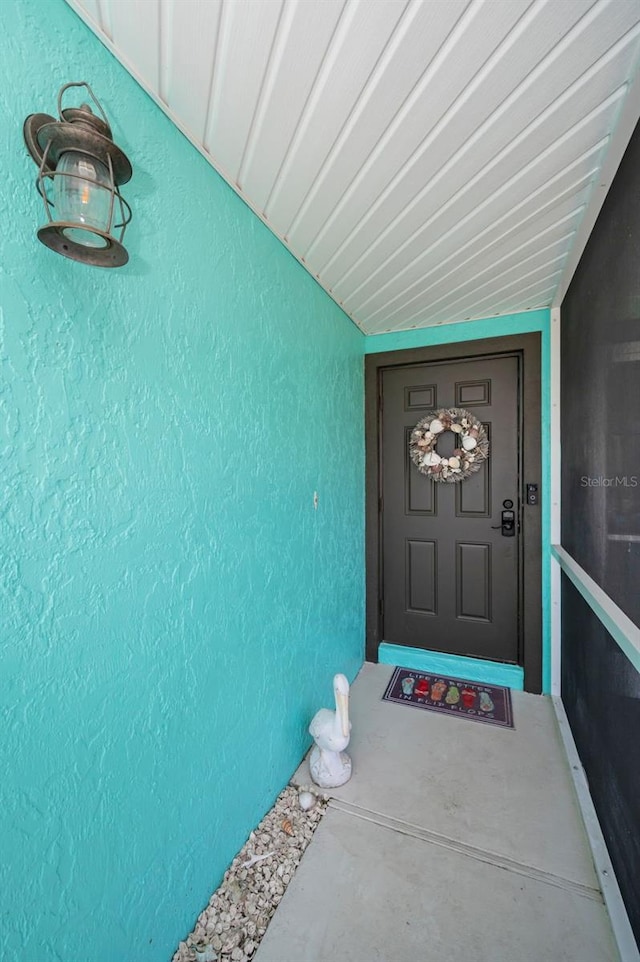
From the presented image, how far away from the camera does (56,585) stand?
30.3 inches

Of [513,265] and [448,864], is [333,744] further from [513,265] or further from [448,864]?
[513,265]

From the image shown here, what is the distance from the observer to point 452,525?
2559 millimetres

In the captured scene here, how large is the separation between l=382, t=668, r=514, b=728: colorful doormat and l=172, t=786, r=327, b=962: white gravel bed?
898 millimetres

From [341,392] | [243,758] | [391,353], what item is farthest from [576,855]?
[391,353]

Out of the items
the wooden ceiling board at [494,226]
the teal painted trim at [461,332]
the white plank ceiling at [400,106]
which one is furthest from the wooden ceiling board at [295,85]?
the teal painted trim at [461,332]

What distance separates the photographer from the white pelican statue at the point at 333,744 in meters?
1.62

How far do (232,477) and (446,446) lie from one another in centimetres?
171

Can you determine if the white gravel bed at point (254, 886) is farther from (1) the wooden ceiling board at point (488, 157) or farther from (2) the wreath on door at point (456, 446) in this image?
(1) the wooden ceiling board at point (488, 157)

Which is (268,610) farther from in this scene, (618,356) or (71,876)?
(618,356)

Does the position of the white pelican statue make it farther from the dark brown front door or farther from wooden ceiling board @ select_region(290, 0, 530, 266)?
wooden ceiling board @ select_region(290, 0, 530, 266)

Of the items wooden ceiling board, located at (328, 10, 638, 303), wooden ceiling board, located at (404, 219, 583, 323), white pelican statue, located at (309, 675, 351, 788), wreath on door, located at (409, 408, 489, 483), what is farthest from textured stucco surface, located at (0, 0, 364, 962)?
wreath on door, located at (409, 408, 489, 483)

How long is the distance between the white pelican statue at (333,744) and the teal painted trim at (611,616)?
1011mm

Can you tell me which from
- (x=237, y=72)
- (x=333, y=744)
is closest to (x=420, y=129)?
(x=237, y=72)

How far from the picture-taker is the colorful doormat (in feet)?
6.98
